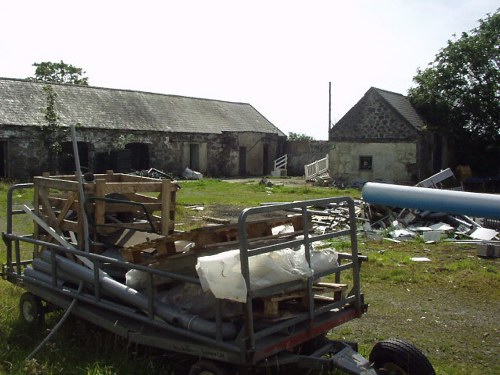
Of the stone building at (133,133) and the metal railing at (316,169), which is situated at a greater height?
the stone building at (133,133)

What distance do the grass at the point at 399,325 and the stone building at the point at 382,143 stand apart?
48.3 feet

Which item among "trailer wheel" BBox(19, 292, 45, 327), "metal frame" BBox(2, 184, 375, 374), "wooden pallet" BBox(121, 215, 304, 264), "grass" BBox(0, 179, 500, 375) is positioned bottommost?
"grass" BBox(0, 179, 500, 375)

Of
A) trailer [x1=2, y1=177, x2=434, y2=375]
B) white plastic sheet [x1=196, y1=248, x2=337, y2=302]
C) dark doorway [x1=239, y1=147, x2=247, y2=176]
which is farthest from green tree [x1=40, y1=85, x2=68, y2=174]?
white plastic sheet [x1=196, y1=248, x2=337, y2=302]

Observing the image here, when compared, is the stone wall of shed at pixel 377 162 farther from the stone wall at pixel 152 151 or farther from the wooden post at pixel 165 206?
the wooden post at pixel 165 206

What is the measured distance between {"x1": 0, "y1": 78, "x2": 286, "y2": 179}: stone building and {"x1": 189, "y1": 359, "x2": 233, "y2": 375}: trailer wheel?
75.3 ft

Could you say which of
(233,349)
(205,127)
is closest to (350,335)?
(233,349)

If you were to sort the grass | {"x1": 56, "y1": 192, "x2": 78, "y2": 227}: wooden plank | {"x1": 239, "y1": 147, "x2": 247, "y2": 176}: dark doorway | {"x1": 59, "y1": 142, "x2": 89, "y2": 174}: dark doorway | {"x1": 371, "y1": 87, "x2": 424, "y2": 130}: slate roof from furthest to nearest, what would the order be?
{"x1": 239, "y1": 147, "x2": 247, "y2": 176}: dark doorway < {"x1": 59, "y1": 142, "x2": 89, "y2": 174}: dark doorway < {"x1": 371, "y1": 87, "x2": 424, "y2": 130}: slate roof < {"x1": 56, "y1": 192, "x2": 78, "y2": 227}: wooden plank < the grass

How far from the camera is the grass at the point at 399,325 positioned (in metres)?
4.61

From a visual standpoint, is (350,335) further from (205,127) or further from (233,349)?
(205,127)

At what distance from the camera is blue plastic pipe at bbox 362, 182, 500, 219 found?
22.3 ft

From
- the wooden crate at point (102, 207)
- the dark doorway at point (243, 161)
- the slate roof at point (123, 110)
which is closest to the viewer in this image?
the wooden crate at point (102, 207)

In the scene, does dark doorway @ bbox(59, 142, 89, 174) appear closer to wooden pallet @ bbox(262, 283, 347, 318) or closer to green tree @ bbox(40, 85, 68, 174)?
green tree @ bbox(40, 85, 68, 174)

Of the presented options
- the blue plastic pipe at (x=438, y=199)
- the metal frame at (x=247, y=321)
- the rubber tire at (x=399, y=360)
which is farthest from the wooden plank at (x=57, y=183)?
the blue plastic pipe at (x=438, y=199)

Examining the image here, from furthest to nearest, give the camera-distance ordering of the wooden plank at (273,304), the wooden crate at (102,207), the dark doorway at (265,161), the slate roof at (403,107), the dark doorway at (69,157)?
the dark doorway at (265,161)
the dark doorway at (69,157)
the slate roof at (403,107)
the wooden crate at (102,207)
the wooden plank at (273,304)
